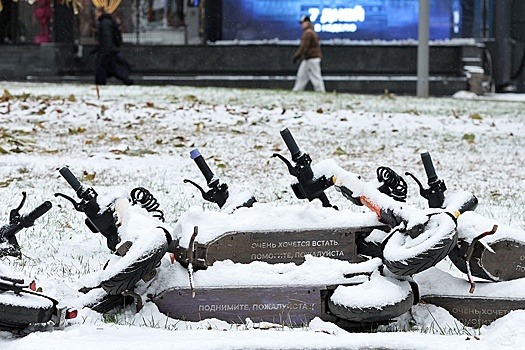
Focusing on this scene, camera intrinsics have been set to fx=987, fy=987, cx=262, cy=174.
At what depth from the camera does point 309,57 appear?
77.0 ft

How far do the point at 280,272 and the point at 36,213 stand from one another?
1038mm

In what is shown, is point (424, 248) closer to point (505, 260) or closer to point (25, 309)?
point (505, 260)

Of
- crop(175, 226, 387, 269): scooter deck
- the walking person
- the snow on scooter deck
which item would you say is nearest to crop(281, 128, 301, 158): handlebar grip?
crop(175, 226, 387, 269): scooter deck

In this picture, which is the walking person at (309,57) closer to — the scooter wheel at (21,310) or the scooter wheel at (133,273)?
the scooter wheel at (133,273)

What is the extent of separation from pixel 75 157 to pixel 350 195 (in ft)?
18.2

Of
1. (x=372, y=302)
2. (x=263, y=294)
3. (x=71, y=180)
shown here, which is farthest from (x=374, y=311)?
(x=71, y=180)

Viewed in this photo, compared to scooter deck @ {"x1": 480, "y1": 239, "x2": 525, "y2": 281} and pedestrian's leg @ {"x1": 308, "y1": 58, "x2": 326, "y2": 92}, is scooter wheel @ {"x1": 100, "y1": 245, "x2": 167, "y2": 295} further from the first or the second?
pedestrian's leg @ {"x1": 308, "y1": 58, "x2": 326, "y2": 92}

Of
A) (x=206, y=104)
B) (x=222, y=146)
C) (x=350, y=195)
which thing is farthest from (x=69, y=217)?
(x=206, y=104)

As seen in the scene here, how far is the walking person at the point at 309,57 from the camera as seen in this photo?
23.3 meters

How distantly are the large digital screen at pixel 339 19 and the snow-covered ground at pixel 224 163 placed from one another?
812cm

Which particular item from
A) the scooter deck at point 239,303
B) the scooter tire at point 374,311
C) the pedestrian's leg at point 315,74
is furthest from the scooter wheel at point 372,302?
the pedestrian's leg at point 315,74

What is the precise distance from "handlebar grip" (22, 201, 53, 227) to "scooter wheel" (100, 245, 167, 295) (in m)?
0.56

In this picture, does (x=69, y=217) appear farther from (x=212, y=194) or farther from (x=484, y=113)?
(x=484, y=113)

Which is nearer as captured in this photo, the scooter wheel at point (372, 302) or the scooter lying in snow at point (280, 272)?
the scooter wheel at point (372, 302)
